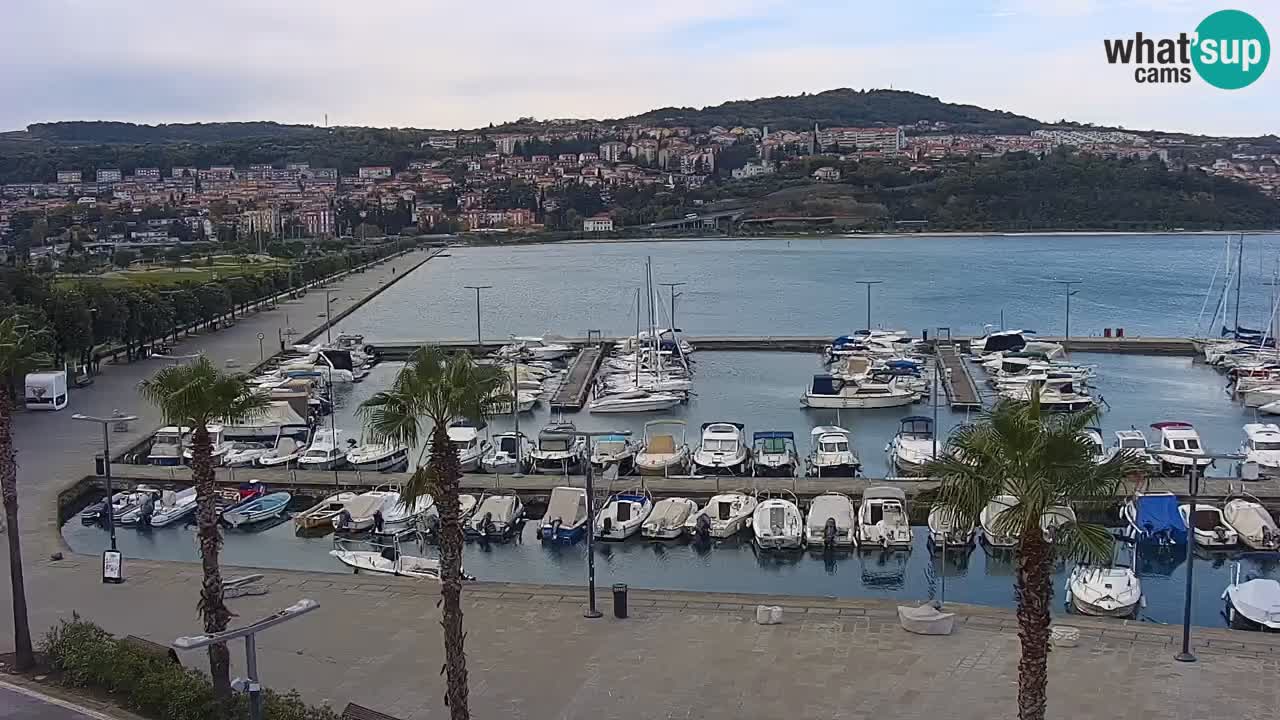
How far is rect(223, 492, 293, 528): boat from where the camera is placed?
56.3 ft

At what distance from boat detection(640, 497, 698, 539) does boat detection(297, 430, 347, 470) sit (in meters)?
6.16

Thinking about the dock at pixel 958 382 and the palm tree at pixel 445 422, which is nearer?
the palm tree at pixel 445 422

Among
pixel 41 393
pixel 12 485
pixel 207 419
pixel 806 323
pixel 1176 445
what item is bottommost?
pixel 806 323

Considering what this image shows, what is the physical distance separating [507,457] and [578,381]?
10.2m

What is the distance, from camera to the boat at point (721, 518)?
16.0 m

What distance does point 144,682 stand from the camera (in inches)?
331

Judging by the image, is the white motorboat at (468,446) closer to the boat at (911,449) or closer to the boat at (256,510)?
the boat at (256,510)

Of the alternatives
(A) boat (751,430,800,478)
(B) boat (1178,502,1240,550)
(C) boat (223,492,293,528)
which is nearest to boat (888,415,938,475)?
(A) boat (751,430,800,478)

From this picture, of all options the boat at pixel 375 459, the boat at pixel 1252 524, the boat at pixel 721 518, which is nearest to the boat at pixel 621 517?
the boat at pixel 721 518

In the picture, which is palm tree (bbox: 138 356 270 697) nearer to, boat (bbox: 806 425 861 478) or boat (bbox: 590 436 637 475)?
boat (bbox: 590 436 637 475)

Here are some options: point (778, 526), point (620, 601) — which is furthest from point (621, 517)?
point (620, 601)

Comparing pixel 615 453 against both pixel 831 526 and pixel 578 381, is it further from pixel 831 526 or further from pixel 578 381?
pixel 578 381

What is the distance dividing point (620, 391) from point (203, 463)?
18772 millimetres

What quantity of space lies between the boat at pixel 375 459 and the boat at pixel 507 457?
63.4 inches
